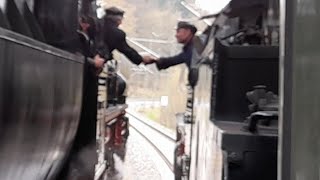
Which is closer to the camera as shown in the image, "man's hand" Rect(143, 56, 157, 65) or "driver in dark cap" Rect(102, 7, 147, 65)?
"driver in dark cap" Rect(102, 7, 147, 65)

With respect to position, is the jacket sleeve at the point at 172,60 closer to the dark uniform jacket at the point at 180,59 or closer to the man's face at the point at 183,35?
the dark uniform jacket at the point at 180,59

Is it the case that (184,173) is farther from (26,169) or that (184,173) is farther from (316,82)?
(316,82)

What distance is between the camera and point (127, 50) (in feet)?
15.0

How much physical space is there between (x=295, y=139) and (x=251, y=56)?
1.77 meters

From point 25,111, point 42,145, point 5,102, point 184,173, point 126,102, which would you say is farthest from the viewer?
point 126,102

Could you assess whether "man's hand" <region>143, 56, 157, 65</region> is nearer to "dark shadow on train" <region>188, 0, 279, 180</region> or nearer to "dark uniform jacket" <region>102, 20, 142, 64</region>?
"dark uniform jacket" <region>102, 20, 142, 64</region>

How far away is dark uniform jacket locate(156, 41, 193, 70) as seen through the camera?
14.9 feet

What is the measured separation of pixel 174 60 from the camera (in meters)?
4.60

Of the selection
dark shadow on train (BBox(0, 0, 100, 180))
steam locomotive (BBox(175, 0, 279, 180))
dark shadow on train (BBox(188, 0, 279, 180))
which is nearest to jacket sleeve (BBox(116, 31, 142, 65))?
steam locomotive (BBox(175, 0, 279, 180))

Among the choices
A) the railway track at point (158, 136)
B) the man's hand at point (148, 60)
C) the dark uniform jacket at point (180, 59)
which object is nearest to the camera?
the dark uniform jacket at point (180, 59)

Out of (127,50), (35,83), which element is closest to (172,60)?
(127,50)

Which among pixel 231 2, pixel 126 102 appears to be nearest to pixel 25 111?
pixel 231 2

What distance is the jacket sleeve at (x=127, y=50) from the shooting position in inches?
176

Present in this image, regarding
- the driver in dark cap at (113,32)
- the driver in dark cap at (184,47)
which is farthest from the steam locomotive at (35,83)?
the driver in dark cap at (184,47)
